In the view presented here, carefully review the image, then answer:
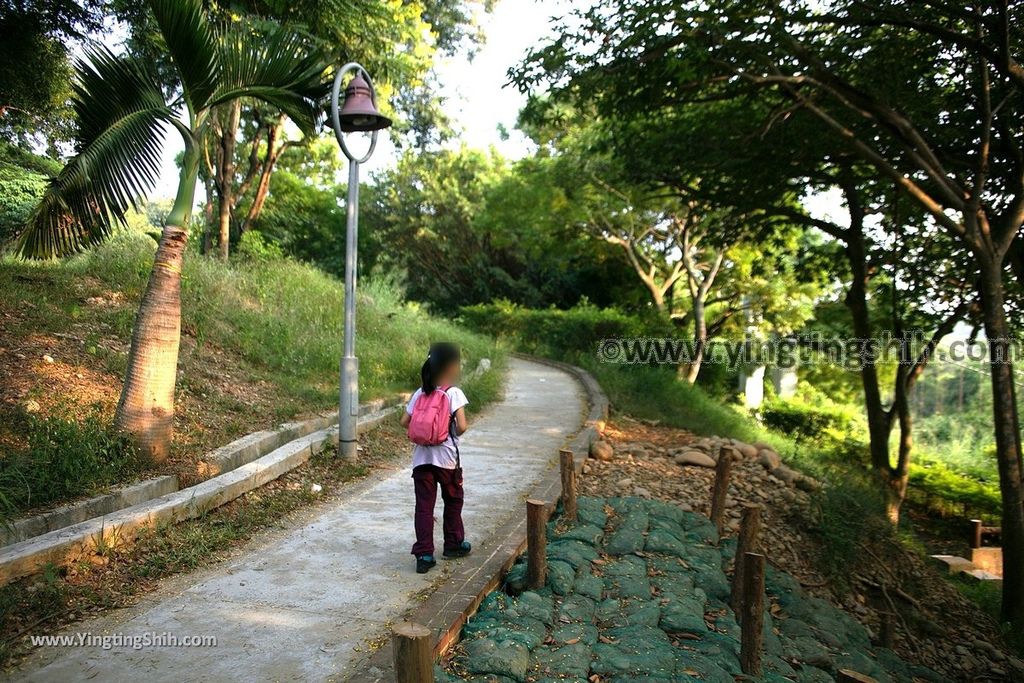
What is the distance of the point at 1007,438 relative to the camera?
7926 mm

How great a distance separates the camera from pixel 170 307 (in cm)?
578

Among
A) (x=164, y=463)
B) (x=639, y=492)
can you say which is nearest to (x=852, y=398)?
(x=639, y=492)

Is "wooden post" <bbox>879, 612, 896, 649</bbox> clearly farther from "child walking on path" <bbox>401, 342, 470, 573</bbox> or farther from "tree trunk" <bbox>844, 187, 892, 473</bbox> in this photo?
"tree trunk" <bbox>844, 187, 892, 473</bbox>

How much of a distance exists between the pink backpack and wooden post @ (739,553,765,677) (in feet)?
6.90

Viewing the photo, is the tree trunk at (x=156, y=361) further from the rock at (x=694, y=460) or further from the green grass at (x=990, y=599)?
the green grass at (x=990, y=599)

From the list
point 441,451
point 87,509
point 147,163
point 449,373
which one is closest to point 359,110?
point 147,163

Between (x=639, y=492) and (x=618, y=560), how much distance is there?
184 centimetres

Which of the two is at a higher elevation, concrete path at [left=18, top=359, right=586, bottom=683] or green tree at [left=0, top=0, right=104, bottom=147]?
green tree at [left=0, top=0, right=104, bottom=147]

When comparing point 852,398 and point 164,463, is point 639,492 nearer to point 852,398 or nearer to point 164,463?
point 164,463

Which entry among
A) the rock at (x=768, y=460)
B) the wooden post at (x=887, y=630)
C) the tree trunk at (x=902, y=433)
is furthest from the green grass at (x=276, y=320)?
the tree trunk at (x=902, y=433)

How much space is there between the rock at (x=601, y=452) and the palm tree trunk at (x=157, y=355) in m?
4.80

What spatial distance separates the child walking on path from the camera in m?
4.67

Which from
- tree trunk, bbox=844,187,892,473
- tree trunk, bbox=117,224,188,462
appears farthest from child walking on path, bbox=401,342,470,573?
tree trunk, bbox=844,187,892,473

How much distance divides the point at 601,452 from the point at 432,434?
4.38 meters
